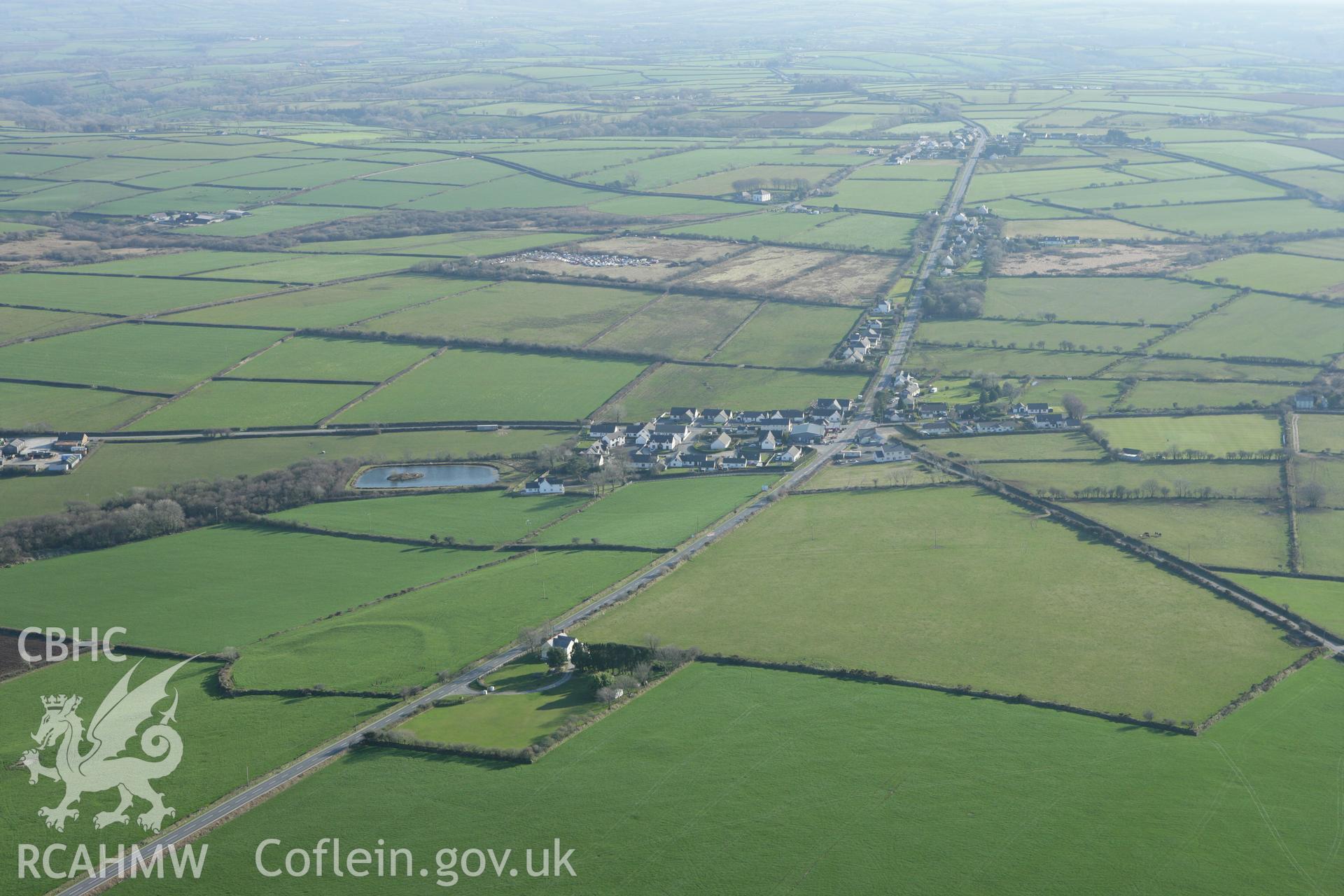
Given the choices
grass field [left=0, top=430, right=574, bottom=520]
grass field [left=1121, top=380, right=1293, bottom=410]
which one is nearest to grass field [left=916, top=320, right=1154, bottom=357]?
grass field [left=1121, top=380, right=1293, bottom=410]

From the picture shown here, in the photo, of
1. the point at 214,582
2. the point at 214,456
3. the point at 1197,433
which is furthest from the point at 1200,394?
the point at 214,456

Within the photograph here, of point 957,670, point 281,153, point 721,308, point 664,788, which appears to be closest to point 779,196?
point 721,308

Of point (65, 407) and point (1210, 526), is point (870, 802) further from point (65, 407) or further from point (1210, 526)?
point (65, 407)

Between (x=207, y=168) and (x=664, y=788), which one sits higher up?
(x=207, y=168)

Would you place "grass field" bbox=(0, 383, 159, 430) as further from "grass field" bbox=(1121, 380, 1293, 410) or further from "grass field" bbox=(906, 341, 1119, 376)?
"grass field" bbox=(1121, 380, 1293, 410)

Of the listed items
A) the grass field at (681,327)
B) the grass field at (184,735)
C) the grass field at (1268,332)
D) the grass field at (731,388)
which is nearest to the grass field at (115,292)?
the grass field at (681,327)

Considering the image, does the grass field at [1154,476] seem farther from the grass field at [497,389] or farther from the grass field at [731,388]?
the grass field at [497,389]

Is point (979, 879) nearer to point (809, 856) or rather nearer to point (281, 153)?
point (809, 856)
